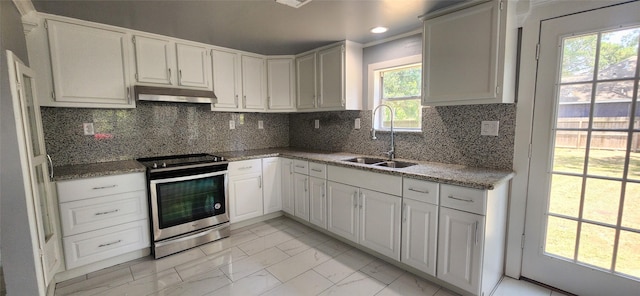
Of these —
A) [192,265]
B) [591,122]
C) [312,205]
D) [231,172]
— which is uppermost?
[591,122]

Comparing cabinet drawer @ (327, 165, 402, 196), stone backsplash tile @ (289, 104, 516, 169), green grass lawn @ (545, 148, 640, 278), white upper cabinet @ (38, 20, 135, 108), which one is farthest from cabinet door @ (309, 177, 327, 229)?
white upper cabinet @ (38, 20, 135, 108)

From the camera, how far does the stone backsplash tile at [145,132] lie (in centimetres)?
251

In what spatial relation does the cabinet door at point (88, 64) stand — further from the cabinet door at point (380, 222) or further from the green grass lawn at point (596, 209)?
the green grass lawn at point (596, 209)

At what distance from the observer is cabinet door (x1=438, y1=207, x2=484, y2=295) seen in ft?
5.85

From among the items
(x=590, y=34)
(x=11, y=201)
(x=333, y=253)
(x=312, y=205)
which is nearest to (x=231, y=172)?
(x=312, y=205)

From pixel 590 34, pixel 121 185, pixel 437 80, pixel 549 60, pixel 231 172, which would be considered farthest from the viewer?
pixel 231 172

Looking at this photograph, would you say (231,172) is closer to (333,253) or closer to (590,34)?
(333,253)

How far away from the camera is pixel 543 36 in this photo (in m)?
1.90

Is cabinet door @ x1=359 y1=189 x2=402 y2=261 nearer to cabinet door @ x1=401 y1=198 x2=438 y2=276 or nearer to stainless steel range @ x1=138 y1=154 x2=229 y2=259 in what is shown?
cabinet door @ x1=401 y1=198 x2=438 y2=276

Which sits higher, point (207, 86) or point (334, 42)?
point (334, 42)

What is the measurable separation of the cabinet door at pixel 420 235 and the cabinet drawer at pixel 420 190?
4 centimetres

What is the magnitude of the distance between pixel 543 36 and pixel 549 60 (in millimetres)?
176

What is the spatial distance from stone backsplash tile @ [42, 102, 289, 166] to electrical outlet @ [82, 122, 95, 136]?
0.02 meters

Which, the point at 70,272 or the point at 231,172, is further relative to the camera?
the point at 231,172
